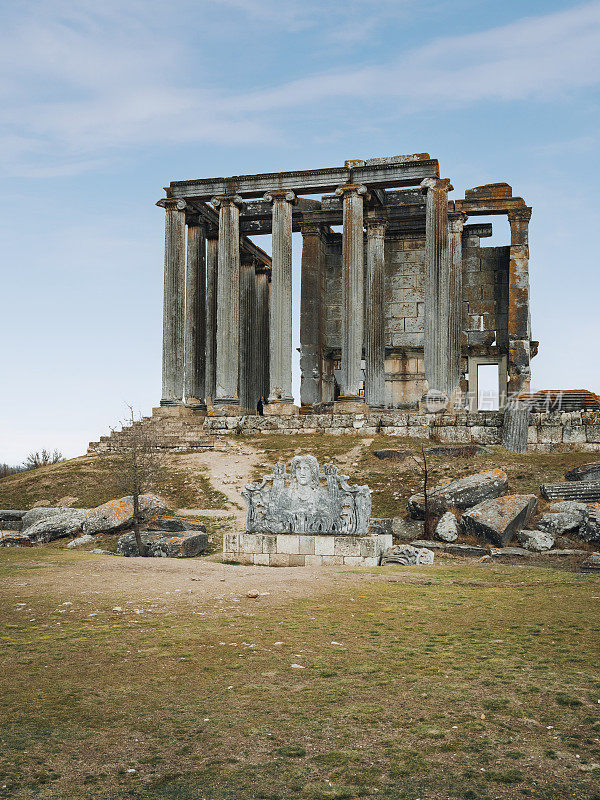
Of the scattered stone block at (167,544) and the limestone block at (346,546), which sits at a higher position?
the limestone block at (346,546)

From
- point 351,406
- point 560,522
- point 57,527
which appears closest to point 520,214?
point 351,406

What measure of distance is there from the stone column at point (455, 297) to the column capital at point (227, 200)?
10.7 metres

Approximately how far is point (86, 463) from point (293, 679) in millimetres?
27878

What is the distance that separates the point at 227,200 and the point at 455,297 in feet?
40.8

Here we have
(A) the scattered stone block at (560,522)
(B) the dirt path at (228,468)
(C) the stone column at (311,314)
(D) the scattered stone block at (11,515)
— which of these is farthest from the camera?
(C) the stone column at (311,314)

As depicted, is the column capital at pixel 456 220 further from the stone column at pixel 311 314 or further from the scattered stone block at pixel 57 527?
the scattered stone block at pixel 57 527

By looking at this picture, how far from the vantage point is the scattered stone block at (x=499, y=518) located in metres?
19.8

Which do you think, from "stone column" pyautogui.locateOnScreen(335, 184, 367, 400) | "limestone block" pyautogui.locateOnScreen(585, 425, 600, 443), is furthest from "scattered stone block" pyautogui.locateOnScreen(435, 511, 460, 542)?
"stone column" pyautogui.locateOnScreen(335, 184, 367, 400)

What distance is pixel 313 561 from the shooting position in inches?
679

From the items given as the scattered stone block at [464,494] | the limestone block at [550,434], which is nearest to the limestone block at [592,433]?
the limestone block at [550,434]

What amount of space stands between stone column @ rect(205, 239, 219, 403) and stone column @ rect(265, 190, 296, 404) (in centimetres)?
497

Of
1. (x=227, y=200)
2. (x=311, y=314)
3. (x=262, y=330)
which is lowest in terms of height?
(x=262, y=330)

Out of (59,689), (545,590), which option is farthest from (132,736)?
(545,590)

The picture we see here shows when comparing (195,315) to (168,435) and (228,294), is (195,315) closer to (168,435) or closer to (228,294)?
(228,294)
